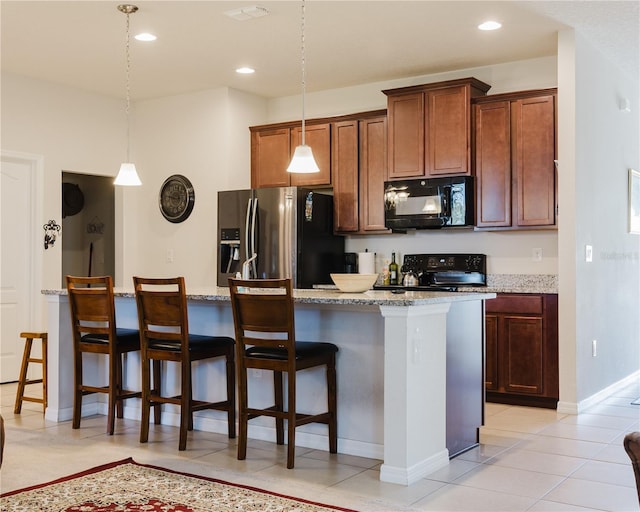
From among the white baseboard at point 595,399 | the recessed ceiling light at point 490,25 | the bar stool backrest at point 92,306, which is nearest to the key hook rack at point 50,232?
the bar stool backrest at point 92,306

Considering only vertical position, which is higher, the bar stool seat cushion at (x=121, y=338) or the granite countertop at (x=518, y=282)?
the granite countertop at (x=518, y=282)

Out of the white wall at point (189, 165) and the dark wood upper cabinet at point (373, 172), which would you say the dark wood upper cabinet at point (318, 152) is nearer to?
the dark wood upper cabinet at point (373, 172)

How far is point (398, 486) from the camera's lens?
11.1 feet

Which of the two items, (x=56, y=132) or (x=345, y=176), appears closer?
(x=345, y=176)

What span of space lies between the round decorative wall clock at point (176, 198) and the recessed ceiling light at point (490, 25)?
125 inches

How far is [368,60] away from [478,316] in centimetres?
268

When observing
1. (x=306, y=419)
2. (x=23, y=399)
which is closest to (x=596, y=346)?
(x=306, y=419)

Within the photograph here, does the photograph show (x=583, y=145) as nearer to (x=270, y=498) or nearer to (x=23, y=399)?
(x=270, y=498)

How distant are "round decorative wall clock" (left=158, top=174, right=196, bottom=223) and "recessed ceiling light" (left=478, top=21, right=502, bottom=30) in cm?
318

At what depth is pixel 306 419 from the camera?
3.72 m

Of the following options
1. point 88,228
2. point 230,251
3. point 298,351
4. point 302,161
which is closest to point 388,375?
point 298,351

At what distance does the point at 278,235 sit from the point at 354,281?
2307 millimetres

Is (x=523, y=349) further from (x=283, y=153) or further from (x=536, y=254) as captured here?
(x=283, y=153)

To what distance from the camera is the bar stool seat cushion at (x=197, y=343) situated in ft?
13.4
